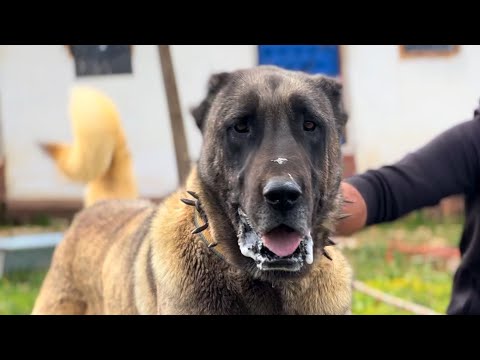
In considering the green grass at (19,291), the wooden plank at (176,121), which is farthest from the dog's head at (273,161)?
the green grass at (19,291)

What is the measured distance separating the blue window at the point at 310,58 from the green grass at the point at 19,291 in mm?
2524

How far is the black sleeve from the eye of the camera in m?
2.73

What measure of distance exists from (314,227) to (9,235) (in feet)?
14.9

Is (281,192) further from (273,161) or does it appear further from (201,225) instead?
(201,225)

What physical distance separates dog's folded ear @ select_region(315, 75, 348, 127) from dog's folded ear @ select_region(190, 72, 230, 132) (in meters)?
0.32

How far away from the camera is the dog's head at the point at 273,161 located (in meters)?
2.16

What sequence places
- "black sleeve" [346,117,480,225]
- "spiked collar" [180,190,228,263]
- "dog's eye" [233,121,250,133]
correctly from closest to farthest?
1. "dog's eye" [233,121,250,133]
2. "spiked collar" [180,190,228,263]
3. "black sleeve" [346,117,480,225]

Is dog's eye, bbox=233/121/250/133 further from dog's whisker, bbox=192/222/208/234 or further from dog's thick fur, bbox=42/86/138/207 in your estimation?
dog's thick fur, bbox=42/86/138/207

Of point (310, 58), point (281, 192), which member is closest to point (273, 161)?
point (281, 192)

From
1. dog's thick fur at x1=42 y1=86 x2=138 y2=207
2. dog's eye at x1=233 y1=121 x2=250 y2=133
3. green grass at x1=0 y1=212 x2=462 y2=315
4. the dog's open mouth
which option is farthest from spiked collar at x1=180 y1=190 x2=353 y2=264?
green grass at x1=0 y1=212 x2=462 y2=315

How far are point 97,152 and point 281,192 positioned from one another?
6.25ft

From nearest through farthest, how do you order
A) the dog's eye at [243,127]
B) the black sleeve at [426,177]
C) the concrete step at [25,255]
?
the dog's eye at [243,127]
the black sleeve at [426,177]
the concrete step at [25,255]

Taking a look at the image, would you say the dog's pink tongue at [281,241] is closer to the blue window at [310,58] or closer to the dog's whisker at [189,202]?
the dog's whisker at [189,202]

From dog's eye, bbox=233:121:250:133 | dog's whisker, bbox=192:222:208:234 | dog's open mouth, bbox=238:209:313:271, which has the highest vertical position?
dog's eye, bbox=233:121:250:133
